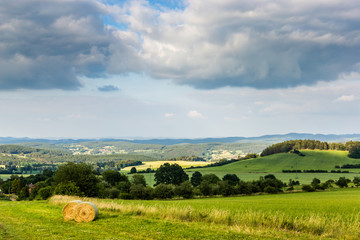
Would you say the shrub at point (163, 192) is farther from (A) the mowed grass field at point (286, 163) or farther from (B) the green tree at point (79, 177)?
(A) the mowed grass field at point (286, 163)

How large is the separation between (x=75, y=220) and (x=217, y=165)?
7159 inches

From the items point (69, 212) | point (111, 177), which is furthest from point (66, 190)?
point (111, 177)

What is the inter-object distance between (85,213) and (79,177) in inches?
1474

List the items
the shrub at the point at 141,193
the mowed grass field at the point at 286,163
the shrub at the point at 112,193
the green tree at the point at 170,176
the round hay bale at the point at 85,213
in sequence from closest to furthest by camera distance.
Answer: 1. the round hay bale at the point at 85,213
2. the shrub at the point at 141,193
3. the shrub at the point at 112,193
4. the green tree at the point at 170,176
5. the mowed grass field at the point at 286,163

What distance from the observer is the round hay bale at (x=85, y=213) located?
22156mm

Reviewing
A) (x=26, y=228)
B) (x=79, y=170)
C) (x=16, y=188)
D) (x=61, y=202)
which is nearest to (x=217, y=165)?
(x=16, y=188)

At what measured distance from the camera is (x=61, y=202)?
32.9 m

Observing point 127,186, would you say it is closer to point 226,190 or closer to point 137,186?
point 137,186

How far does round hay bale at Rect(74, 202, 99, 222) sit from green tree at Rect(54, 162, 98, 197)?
36149 mm

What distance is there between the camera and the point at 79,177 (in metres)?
57.3

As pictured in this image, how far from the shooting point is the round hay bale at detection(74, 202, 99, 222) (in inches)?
872

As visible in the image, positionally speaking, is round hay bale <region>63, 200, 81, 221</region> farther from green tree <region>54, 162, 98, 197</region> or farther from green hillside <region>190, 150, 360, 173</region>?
green hillside <region>190, 150, 360, 173</region>

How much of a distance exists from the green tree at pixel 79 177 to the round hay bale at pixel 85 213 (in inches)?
1423

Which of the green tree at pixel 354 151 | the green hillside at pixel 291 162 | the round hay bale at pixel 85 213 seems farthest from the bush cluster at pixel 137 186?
the green tree at pixel 354 151
